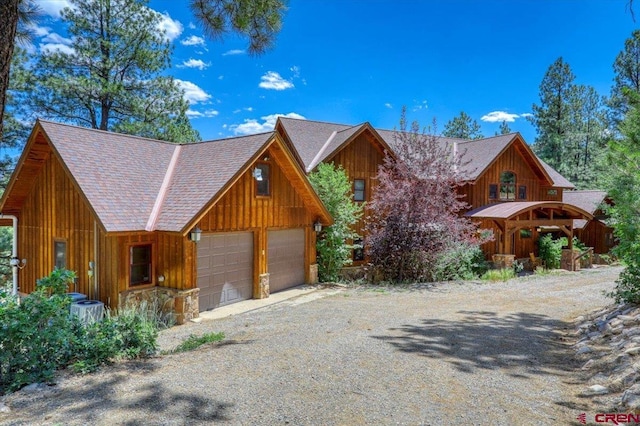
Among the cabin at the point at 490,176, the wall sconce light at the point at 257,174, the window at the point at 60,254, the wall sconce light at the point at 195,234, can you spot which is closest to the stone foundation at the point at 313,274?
the cabin at the point at 490,176

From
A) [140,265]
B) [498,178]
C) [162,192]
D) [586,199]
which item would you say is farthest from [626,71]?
[140,265]

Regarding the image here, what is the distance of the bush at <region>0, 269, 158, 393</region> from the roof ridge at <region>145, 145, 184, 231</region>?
12.6 ft

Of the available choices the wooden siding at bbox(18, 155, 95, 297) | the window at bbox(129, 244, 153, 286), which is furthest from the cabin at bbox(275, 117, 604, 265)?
the wooden siding at bbox(18, 155, 95, 297)

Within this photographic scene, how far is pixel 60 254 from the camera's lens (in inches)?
434

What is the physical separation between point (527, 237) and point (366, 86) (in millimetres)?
14323

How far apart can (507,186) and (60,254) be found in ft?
68.8

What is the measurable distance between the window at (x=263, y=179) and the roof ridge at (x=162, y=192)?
8.73 feet

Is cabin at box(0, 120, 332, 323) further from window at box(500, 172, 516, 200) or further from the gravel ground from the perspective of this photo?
window at box(500, 172, 516, 200)

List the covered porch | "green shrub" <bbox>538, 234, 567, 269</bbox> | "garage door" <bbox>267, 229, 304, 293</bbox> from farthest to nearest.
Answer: "green shrub" <bbox>538, 234, 567, 269</bbox> < the covered porch < "garage door" <bbox>267, 229, 304, 293</bbox>

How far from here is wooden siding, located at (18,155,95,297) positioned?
10.2 meters

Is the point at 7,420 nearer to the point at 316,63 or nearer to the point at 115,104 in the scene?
the point at 115,104

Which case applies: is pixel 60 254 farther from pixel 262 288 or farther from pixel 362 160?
pixel 362 160

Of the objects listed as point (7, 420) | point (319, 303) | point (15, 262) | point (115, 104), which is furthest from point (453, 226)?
point (115, 104)

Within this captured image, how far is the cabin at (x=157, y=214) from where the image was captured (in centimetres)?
979
